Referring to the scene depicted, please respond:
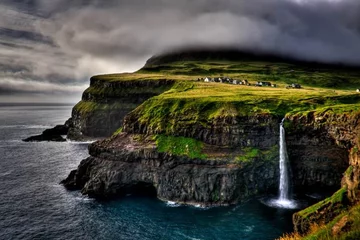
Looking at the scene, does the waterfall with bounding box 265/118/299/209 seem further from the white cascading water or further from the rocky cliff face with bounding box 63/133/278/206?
the rocky cliff face with bounding box 63/133/278/206

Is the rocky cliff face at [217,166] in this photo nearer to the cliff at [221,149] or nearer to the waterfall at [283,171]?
the cliff at [221,149]

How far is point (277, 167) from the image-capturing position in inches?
3209

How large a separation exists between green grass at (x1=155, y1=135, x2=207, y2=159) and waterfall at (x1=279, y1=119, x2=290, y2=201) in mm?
20635

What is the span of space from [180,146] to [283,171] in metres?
28.7

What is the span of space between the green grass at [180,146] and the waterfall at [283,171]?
67.7 feet

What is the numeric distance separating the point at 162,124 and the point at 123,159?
52.4 feet

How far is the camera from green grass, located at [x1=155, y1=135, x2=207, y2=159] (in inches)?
3307

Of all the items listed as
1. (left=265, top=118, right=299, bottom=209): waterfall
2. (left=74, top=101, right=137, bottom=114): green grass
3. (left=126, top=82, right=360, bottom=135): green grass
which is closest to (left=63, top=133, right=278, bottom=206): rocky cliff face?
(left=265, top=118, right=299, bottom=209): waterfall

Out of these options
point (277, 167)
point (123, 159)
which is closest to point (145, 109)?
point (123, 159)

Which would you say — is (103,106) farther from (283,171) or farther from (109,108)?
(283,171)

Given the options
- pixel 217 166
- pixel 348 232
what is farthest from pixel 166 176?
pixel 348 232

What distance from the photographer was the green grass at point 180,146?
84.0m

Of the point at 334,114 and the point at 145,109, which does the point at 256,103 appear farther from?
the point at 145,109

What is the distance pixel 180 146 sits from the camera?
86.9 metres
